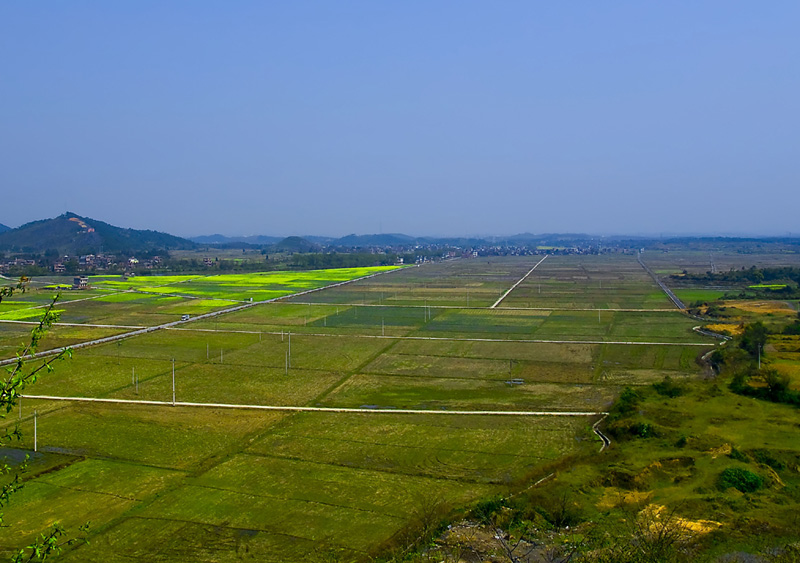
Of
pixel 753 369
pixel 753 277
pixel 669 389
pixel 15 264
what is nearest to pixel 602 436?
pixel 669 389

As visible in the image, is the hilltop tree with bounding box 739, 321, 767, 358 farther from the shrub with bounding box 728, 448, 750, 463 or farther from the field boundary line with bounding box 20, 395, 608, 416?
the shrub with bounding box 728, 448, 750, 463

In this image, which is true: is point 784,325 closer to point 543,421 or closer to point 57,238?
point 543,421

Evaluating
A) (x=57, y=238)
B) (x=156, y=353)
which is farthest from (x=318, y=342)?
(x=57, y=238)

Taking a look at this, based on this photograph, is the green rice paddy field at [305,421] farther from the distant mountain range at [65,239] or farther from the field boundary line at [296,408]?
the distant mountain range at [65,239]

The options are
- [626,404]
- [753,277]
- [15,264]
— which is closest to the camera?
[626,404]

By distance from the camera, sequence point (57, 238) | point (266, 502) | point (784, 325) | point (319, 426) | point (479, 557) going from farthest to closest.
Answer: point (57, 238), point (784, 325), point (319, 426), point (266, 502), point (479, 557)

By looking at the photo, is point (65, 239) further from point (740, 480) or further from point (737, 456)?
point (740, 480)

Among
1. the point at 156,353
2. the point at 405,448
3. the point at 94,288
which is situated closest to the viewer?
the point at 405,448

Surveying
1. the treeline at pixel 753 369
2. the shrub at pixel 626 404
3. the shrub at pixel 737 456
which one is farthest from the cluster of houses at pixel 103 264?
the shrub at pixel 737 456
